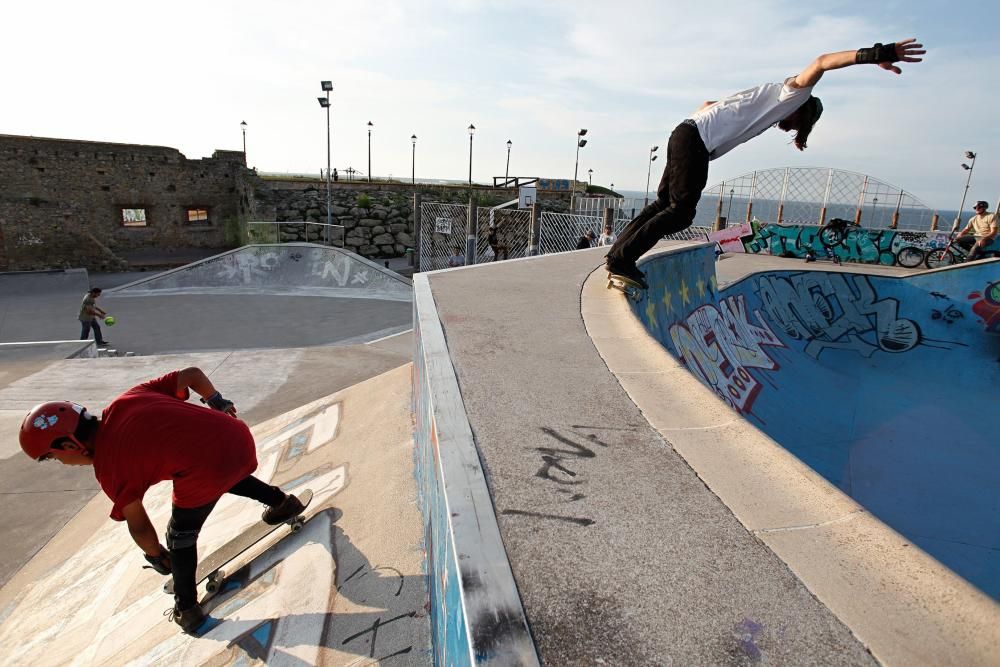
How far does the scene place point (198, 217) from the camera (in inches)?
1252

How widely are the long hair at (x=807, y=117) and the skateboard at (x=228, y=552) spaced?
14.8 ft

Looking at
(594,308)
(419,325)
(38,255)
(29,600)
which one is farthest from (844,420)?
(38,255)

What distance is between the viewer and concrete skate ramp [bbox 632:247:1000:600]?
484cm

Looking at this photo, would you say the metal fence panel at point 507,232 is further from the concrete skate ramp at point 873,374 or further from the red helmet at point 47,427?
the red helmet at point 47,427

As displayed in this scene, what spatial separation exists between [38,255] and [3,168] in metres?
4.04

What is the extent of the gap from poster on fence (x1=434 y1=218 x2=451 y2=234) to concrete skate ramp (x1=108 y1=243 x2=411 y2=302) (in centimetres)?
238

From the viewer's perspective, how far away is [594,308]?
4168 mm

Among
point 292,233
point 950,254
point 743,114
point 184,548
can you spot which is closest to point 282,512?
point 184,548

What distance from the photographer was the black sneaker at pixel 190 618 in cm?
262

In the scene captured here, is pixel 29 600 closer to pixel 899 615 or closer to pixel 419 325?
pixel 419 325

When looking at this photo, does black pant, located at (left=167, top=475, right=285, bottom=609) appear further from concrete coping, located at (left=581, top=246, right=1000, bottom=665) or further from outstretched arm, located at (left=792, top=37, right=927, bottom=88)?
outstretched arm, located at (left=792, top=37, right=927, bottom=88)

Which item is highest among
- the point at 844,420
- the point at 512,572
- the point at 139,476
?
the point at 512,572

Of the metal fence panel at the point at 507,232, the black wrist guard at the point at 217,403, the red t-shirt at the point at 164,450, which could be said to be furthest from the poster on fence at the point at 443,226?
the red t-shirt at the point at 164,450

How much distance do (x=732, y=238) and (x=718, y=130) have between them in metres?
11.6
